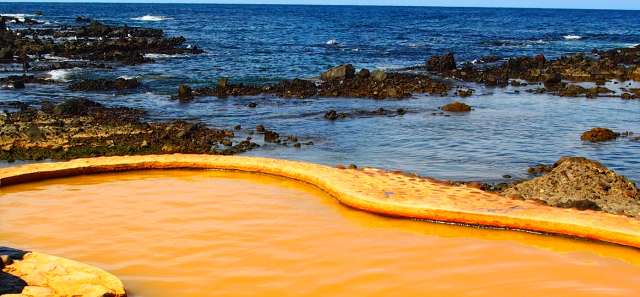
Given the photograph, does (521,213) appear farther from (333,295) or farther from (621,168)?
(621,168)

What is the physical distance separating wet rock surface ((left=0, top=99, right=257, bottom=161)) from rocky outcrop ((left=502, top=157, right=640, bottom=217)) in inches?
239

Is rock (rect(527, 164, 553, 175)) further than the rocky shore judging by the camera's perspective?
No

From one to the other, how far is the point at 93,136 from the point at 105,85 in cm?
907

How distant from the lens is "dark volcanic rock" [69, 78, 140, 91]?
71.7 feet

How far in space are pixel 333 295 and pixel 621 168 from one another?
819cm

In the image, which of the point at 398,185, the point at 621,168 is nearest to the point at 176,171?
the point at 398,185

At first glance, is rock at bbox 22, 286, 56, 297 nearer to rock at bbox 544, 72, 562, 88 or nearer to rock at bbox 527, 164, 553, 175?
rock at bbox 527, 164, 553, 175

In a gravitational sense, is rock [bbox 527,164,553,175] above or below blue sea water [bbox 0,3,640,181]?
above

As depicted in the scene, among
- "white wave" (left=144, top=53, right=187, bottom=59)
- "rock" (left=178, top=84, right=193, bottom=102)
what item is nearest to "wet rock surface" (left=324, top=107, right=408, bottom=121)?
"rock" (left=178, top=84, right=193, bottom=102)

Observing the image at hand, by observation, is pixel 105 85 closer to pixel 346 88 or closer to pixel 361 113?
pixel 346 88

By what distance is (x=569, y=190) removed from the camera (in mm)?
8922

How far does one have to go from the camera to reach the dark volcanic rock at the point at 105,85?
21.8 m

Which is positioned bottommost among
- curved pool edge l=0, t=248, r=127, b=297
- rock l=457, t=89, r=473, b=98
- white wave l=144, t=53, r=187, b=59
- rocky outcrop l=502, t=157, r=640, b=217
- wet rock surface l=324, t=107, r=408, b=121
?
white wave l=144, t=53, r=187, b=59

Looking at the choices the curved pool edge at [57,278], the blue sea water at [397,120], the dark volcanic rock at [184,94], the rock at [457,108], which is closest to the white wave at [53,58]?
the blue sea water at [397,120]
